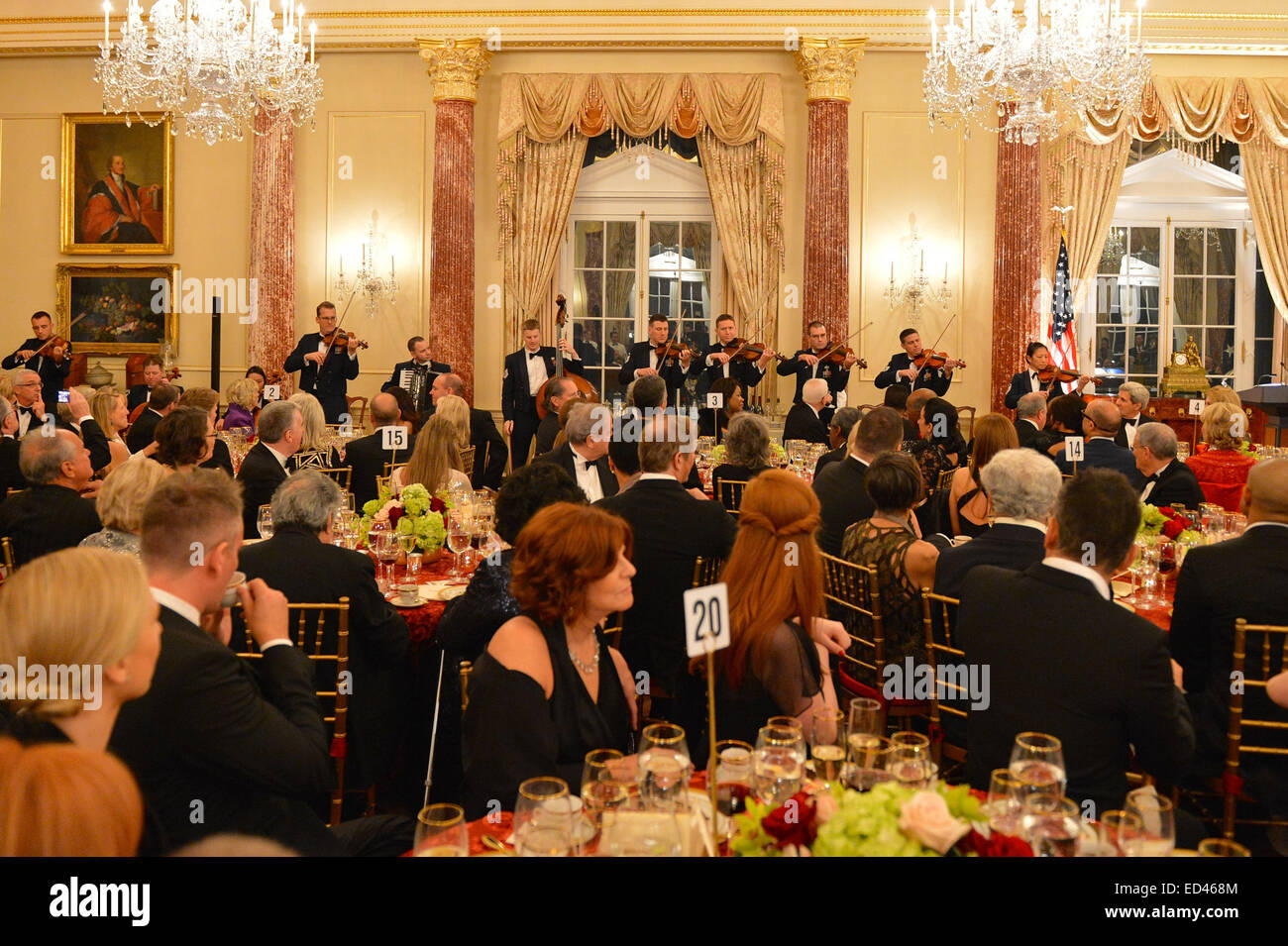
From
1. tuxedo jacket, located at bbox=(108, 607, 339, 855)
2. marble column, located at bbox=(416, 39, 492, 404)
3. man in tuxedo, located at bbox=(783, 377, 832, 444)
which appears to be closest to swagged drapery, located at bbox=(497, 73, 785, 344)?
marble column, located at bbox=(416, 39, 492, 404)

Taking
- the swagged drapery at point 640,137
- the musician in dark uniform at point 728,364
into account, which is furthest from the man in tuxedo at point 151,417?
the swagged drapery at point 640,137

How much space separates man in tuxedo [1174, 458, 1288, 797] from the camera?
335 centimetres

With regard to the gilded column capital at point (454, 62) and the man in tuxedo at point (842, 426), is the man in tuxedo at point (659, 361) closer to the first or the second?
the man in tuxedo at point (842, 426)

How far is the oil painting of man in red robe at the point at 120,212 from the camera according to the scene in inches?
494

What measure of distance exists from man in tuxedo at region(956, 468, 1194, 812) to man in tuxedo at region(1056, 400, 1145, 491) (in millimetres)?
3365

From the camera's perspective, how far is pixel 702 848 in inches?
77.3

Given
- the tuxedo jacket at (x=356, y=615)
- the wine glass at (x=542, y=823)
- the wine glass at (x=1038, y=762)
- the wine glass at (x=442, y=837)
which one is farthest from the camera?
the tuxedo jacket at (x=356, y=615)

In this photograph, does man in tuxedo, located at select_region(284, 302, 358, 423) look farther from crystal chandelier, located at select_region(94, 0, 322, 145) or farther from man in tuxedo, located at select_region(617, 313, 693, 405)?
man in tuxedo, located at select_region(617, 313, 693, 405)

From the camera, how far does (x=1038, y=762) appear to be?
214cm

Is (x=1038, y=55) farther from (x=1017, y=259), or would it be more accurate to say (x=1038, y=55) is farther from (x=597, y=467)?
(x=597, y=467)

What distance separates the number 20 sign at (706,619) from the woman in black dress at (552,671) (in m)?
0.72

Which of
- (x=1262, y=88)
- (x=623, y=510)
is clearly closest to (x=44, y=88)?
(x=623, y=510)

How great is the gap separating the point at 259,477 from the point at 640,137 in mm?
7426
